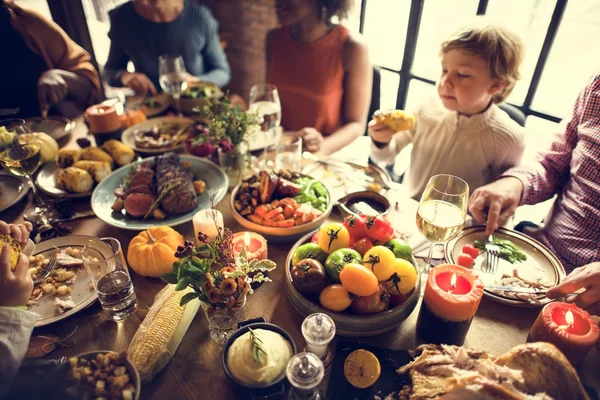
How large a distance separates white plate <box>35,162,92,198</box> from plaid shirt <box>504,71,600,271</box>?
1920mm

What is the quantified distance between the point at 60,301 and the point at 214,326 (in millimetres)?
489

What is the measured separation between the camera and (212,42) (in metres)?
3.29

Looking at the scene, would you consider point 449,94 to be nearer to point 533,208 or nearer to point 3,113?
point 533,208

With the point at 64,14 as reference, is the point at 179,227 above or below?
below

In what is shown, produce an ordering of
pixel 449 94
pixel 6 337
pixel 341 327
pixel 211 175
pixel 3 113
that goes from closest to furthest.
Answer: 1. pixel 6 337
2. pixel 341 327
3. pixel 211 175
4. pixel 449 94
5. pixel 3 113

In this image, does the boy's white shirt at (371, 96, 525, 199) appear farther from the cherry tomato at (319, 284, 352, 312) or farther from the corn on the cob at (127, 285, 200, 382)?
the corn on the cob at (127, 285, 200, 382)

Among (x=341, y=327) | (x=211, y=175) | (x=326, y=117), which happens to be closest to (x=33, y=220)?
(x=211, y=175)

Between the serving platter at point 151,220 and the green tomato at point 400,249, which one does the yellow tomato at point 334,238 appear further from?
the serving platter at point 151,220

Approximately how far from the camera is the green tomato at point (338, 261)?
101 centimetres

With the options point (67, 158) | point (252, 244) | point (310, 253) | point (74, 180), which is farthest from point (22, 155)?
point (310, 253)

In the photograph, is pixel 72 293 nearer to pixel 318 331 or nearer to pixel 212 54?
pixel 318 331

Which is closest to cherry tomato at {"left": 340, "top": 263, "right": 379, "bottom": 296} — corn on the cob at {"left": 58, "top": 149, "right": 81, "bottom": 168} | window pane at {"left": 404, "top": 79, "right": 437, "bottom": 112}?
corn on the cob at {"left": 58, "top": 149, "right": 81, "bottom": 168}

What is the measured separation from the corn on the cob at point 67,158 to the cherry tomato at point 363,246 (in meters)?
1.37

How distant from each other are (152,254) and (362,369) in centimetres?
72
